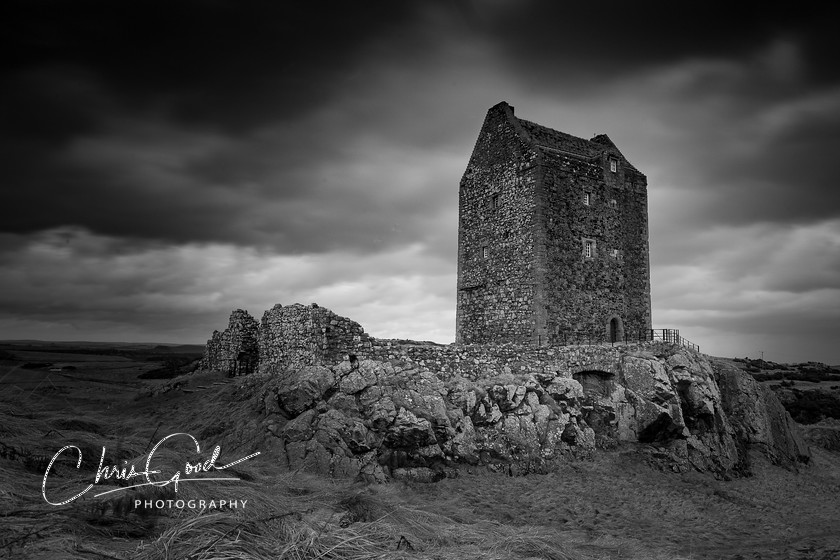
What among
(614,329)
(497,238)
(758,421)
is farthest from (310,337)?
(758,421)

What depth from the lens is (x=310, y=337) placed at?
18406mm

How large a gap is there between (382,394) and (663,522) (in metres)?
8.94

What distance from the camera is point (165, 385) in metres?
21.1

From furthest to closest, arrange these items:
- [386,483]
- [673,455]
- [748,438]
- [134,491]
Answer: [748,438] → [673,455] → [386,483] → [134,491]

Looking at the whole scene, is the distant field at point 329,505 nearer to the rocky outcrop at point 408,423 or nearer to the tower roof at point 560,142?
the rocky outcrop at point 408,423

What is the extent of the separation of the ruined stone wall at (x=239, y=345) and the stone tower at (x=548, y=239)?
1073 centimetres

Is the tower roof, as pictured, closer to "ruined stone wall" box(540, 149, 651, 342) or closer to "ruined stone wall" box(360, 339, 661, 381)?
"ruined stone wall" box(540, 149, 651, 342)

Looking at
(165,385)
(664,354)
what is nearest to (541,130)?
(664,354)

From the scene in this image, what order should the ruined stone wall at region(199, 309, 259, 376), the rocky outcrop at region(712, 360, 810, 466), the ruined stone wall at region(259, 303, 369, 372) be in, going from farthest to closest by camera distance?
the rocky outcrop at region(712, 360, 810, 466)
the ruined stone wall at region(199, 309, 259, 376)
the ruined stone wall at region(259, 303, 369, 372)

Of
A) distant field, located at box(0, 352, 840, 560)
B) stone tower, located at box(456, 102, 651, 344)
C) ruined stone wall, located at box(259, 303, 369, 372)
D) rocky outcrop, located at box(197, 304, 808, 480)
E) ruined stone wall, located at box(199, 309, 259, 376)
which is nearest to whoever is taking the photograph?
distant field, located at box(0, 352, 840, 560)

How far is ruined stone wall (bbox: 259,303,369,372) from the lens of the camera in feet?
59.2

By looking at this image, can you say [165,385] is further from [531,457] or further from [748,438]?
[748,438]

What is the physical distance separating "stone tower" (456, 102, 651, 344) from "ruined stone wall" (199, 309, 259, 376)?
10.7 meters
